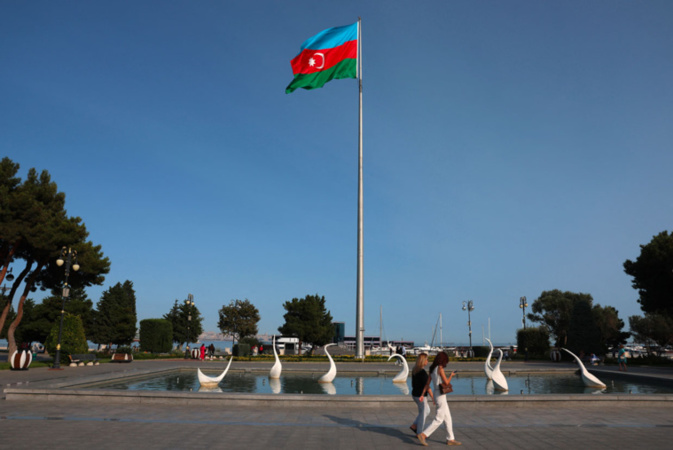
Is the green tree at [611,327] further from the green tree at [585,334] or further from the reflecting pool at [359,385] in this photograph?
the reflecting pool at [359,385]

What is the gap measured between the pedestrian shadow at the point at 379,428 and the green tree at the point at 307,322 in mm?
39419

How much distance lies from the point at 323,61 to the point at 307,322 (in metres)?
28.4

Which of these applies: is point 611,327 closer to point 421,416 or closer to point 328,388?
point 328,388

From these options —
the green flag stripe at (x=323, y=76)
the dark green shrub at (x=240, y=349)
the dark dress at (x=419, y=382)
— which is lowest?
the dark green shrub at (x=240, y=349)

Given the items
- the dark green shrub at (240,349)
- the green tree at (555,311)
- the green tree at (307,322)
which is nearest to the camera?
the dark green shrub at (240,349)

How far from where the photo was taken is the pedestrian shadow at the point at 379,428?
8.74m

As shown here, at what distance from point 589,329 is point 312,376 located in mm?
29041

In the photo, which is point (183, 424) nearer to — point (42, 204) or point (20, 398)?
point (20, 398)

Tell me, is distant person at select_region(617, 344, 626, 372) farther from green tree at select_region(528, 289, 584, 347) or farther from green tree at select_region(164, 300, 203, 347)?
green tree at select_region(164, 300, 203, 347)

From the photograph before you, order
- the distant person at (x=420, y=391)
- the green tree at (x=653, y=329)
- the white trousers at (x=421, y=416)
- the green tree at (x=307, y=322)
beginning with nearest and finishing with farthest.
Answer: the white trousers at (x=421, y=416), the distant person at (x=420, y=391), the green tree at (x=307, y=322), the green tree at (x=653, y=329)

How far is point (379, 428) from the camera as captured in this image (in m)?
9.63

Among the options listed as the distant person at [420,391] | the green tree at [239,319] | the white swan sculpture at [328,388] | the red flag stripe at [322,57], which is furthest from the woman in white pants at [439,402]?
the green tree at [239,319]

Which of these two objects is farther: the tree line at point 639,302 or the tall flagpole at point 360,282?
the tree line at point 639,302

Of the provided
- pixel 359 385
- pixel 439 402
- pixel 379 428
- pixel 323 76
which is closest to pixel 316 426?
pixel 379 428
